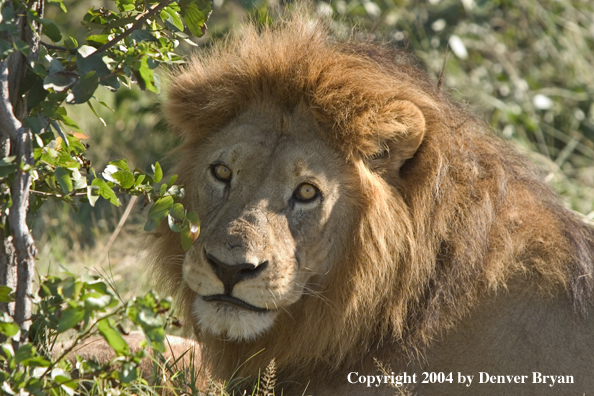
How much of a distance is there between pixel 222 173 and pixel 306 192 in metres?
Answer: 0.43

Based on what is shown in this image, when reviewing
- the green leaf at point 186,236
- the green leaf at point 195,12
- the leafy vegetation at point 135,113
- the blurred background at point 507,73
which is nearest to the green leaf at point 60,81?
the leafy vegetation at point 135,113

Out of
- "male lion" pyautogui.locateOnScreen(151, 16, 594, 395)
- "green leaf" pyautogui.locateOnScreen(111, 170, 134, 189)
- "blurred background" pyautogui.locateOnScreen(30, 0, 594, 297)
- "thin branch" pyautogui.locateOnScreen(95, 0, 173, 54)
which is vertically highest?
"thin branch" pyautogui.locateOnScreen(95, 0, 173, 54)

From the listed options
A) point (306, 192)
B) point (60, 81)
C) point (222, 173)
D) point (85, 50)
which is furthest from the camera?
point (222, 173)

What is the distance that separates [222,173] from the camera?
3.49m

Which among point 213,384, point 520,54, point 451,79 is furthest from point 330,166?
point 520,54

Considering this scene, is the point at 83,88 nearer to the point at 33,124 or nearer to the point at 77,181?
the point at 33,124

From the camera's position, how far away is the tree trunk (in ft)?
8.56

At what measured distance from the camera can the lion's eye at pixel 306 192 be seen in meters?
3.35

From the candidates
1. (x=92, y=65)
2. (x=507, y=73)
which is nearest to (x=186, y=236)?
(x=92, y=65)

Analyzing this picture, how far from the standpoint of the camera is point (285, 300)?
10.6ft

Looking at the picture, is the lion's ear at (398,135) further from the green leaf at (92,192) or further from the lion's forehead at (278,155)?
the green leaf at (92,192)

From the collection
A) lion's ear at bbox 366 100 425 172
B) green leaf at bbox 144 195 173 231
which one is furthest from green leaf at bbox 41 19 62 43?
lion's ear at bbox 366 100 425 172

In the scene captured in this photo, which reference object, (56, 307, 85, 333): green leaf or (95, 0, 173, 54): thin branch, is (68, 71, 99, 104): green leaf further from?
(56, 307, 85, 333): green leaf

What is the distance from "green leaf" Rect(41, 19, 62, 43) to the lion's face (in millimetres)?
959
